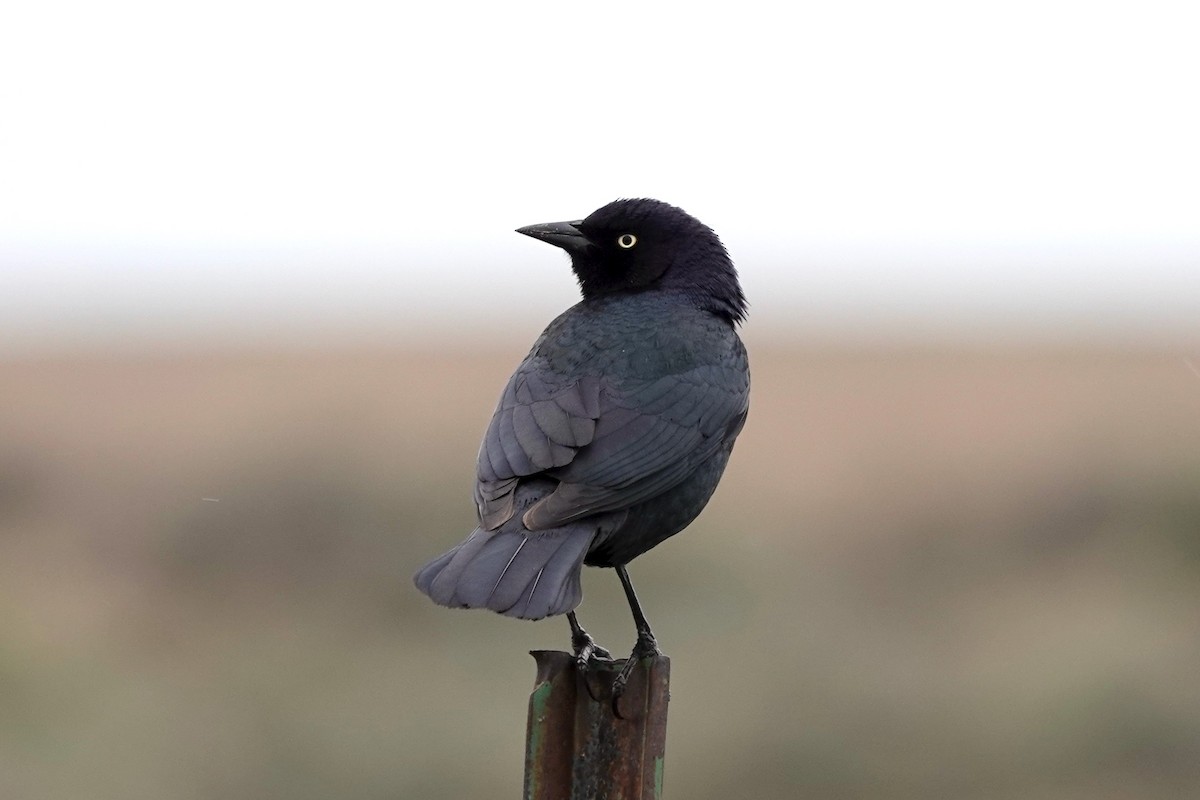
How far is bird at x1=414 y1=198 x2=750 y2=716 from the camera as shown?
184 inches

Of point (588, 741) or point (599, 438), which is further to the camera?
point (599, 438)

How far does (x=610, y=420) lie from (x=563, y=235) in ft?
4.26

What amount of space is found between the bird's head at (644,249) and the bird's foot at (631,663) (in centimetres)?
174

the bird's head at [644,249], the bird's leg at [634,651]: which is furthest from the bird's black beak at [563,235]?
the bird's leg at [634,651]

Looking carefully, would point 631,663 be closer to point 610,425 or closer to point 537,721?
point 537,721

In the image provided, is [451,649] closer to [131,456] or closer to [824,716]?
[824,716]

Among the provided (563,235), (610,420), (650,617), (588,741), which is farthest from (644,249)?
(650,617)

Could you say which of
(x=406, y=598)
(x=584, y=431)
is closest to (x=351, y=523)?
(x=406, y=598)

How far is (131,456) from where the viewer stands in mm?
17359

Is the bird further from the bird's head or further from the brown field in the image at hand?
the brown field

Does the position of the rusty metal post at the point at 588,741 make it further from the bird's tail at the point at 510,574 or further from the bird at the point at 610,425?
the bird's tail at the point at 510,574

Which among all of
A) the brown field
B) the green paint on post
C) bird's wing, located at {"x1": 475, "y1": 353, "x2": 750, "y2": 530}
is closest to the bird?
bird's wing, located at {"x1": 475, "y1": 353, "x2": 750, "y2": 530}

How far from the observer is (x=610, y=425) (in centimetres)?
532

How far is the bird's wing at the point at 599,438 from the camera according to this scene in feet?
16.6
